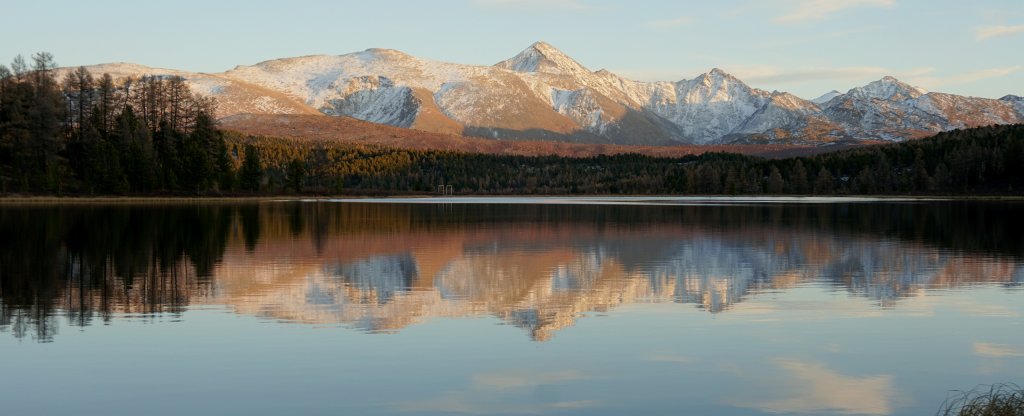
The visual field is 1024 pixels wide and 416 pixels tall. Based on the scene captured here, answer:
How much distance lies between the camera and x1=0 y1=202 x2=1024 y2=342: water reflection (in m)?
30.7

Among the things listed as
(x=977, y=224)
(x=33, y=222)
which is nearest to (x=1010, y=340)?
(x=977, y=224)

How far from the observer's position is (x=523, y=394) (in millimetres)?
18906

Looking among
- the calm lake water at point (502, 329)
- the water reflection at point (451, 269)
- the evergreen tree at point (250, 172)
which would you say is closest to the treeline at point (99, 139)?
the evergreen tree at point (250, 172)

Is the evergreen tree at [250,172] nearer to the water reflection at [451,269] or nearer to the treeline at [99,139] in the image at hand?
the treeline at [99,139]

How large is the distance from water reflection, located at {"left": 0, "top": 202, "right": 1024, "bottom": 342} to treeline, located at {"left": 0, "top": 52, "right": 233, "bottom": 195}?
84.0 meters

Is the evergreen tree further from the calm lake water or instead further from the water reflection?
the calm lake water

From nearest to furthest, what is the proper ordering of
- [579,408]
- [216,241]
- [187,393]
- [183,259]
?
[579,408], [187,393], [183,259], [216,241]

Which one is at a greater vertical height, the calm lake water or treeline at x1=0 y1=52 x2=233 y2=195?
treeline at x1=0 y1=52 x2=233 y2=195

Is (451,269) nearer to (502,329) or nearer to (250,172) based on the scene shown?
(502,329)

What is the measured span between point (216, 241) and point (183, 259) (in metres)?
12.9

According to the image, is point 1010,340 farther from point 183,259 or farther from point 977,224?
point 977,224

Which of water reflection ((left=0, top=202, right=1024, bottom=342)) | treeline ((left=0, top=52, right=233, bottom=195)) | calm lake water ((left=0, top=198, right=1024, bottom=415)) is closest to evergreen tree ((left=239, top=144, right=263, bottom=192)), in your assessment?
treeline ((left=0, top=52, right=233, bottom=195))

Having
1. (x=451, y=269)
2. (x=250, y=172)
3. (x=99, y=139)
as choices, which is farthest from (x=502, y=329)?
(x=250, y=172)

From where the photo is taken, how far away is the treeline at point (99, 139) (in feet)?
481
